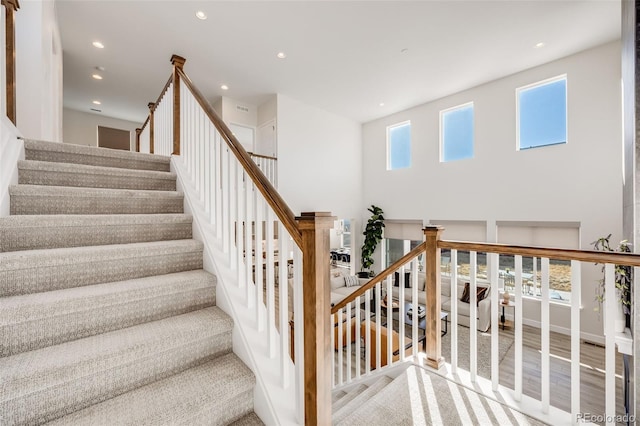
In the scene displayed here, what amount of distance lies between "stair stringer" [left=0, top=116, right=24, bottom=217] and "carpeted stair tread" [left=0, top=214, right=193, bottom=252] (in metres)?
0.17

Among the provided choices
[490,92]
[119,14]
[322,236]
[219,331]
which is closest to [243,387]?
[219,331]

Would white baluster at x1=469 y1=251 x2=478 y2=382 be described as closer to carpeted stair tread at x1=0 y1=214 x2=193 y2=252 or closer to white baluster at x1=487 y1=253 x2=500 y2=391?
white baluster at x1=487 y1=253 x2=500 y2=391

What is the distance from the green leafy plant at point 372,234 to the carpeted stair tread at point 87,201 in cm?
589

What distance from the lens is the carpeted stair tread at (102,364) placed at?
0.87 meters

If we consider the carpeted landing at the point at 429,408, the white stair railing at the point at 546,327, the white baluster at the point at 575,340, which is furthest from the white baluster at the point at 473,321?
the white baluster at the point at 575,340

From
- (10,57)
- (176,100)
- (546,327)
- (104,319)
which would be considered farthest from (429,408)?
(10,57)

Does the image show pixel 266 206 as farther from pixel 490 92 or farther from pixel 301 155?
pixel 490 92

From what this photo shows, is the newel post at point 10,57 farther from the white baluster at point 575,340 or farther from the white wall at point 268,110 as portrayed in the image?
the white wall at point 268,110

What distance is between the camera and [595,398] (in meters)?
3.13

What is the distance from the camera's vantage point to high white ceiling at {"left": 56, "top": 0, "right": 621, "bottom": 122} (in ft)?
11.8

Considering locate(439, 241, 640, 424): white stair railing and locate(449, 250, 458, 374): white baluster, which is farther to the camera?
locate(449, 250, 458, 374): white baluster

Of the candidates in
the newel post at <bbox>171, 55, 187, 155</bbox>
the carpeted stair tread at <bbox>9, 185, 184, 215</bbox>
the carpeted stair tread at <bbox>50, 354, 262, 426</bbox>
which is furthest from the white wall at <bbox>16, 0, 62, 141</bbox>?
the carpeted stair tread at <bbox>50, 354, 262, 426</bbox>

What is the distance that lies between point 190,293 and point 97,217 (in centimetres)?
75

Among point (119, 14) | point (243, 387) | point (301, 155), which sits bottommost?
point (243, 387)
